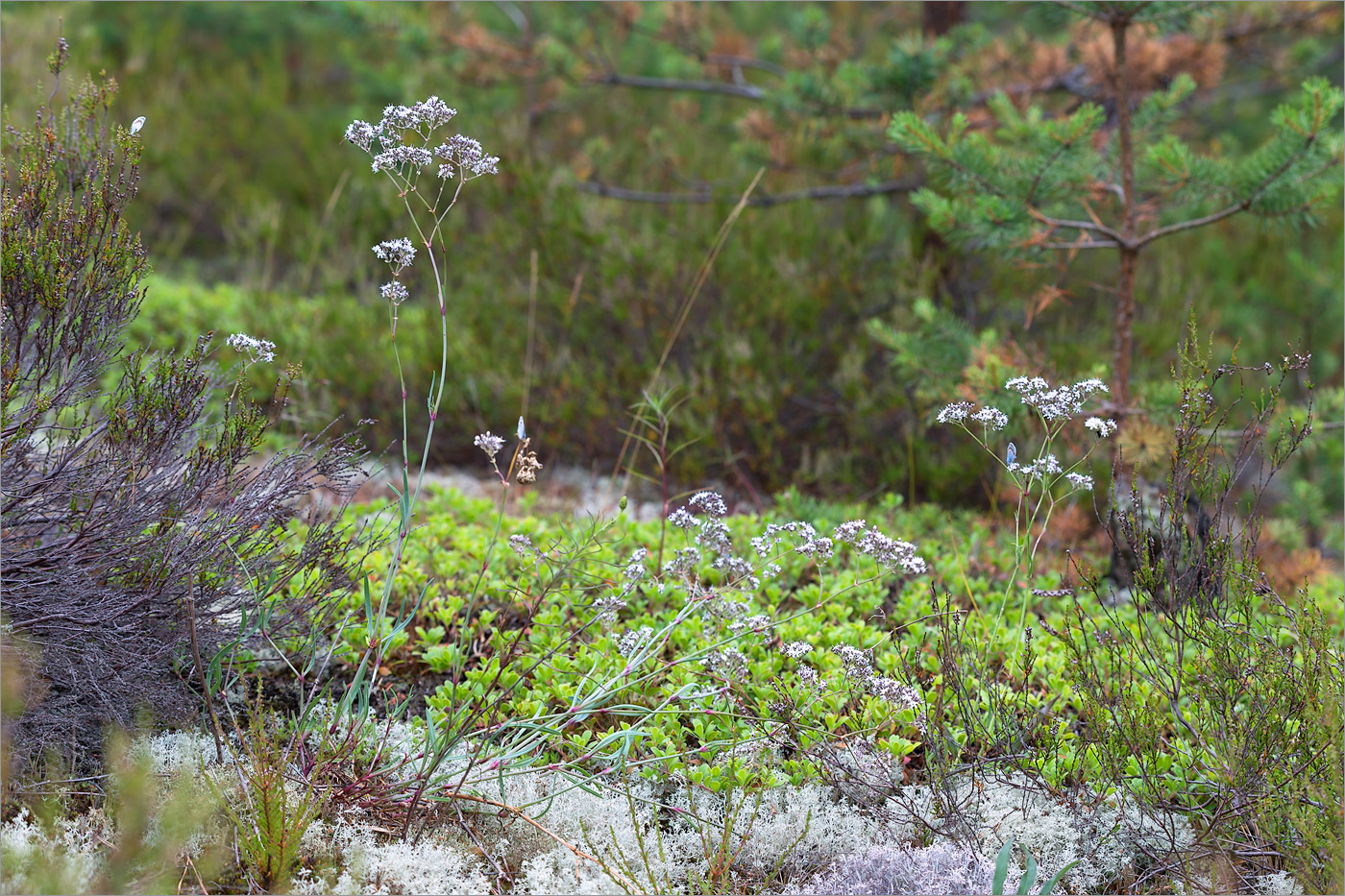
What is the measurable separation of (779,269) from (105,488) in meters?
3.11

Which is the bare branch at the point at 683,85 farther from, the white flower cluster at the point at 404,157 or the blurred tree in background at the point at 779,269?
the white flower cluster at the point at 404,157

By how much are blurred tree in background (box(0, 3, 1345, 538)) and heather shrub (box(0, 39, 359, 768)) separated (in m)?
1.43

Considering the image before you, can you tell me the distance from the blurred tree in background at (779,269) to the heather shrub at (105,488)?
4.69 ft

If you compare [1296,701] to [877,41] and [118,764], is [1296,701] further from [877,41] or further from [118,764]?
[877,41]

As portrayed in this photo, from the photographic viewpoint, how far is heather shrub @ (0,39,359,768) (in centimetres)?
214

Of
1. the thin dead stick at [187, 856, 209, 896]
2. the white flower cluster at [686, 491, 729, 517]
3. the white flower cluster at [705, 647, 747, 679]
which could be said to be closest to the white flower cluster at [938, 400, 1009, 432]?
the white flower cluster at [686, 491, 729, 517]

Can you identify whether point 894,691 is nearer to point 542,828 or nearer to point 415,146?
point 542,828

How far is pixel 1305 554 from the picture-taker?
3947 millimetres

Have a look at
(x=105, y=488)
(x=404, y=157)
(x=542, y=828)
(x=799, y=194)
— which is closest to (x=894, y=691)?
(x=542, y=828)

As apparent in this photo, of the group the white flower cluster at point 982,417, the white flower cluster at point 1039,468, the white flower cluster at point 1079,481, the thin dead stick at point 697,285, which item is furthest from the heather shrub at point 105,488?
the white flower cluster at point 1079,481

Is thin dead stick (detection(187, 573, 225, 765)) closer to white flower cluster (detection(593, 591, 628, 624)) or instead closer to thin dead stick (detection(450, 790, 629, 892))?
thin dead stick (detection(450, 790, 629, 892))

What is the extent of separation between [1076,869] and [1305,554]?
7.84ft

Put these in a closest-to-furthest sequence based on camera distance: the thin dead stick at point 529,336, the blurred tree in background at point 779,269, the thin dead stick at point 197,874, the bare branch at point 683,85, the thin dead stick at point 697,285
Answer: the thin dead stick at point 197,874 → the thin dead stick at point 697,285 → the thin dead stick at point 529,336 → the blurred tree in background at point 779,269 → the bare branch at point 683,85

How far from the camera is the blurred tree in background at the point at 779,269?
4359mm
